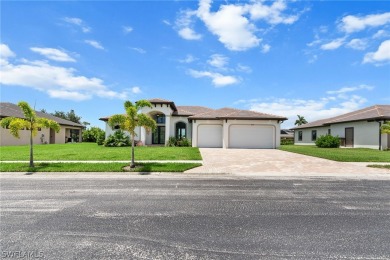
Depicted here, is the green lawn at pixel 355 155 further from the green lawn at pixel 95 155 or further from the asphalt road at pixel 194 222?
the green lawn at pixel 95 155

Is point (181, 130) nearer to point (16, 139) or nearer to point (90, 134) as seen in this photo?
point (16, 139)

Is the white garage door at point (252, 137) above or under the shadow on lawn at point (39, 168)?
above

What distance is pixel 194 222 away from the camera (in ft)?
16.9

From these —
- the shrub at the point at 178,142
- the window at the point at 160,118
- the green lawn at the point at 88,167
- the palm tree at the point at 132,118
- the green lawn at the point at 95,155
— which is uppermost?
the window at the point at 160,118

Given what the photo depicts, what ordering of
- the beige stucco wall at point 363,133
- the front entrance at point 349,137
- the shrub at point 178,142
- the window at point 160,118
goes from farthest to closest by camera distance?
the window at point 160,118 < the front entrance at point 349,137 < the shrub at point 178,142 < the beige stucco wall at point 363,133

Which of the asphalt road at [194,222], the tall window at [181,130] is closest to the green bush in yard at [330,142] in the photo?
the tall window at [181,130]

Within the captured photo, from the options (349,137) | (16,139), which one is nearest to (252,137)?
(349,137)

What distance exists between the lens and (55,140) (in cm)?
3812

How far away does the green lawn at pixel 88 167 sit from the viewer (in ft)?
41.0

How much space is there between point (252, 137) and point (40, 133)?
2859 cm

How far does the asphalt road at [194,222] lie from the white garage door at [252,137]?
18535 mm

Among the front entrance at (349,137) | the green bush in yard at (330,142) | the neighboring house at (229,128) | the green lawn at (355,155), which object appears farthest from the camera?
the green bush in yard at (330,142)

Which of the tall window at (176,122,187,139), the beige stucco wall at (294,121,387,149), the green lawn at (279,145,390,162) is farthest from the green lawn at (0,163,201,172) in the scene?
the beige stucco wall at (294,121,387,149)

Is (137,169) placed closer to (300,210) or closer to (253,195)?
(253,195)
